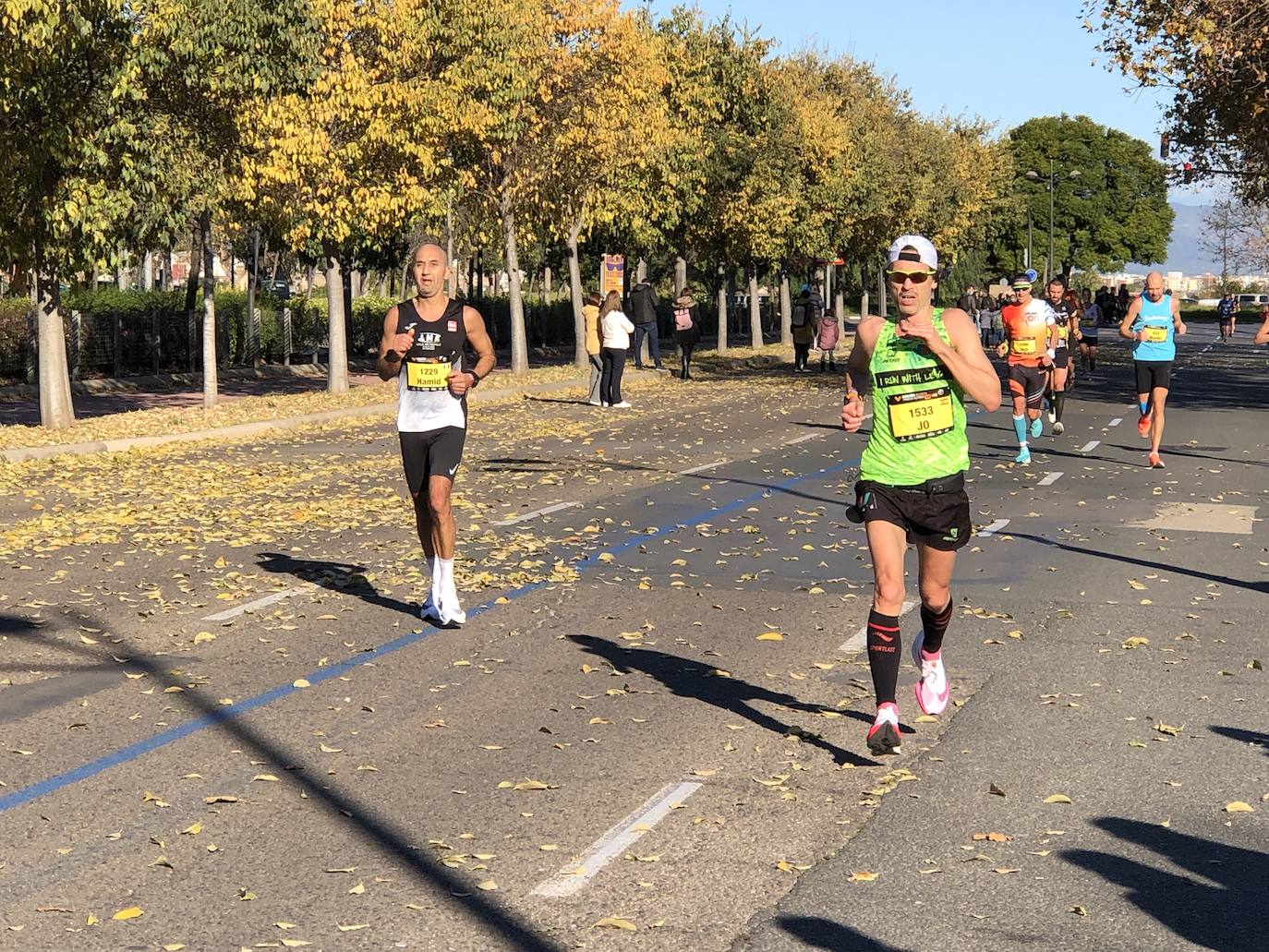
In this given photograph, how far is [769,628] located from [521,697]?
83.1 inches

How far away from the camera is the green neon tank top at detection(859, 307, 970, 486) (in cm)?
689

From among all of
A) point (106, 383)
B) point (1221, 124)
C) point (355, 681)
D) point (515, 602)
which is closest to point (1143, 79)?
point (1221, 124)

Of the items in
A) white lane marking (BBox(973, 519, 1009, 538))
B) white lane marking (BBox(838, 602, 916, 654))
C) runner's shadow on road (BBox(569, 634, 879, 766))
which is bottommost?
white lane marking (BBox(973, 519, 1009, 538))

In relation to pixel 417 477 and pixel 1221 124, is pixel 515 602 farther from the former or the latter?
pixel 1221 124

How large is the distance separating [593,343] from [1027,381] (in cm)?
947

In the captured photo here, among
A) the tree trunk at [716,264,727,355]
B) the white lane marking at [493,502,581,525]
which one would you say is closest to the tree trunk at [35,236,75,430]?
the white lane marking at [493,502,581,525]

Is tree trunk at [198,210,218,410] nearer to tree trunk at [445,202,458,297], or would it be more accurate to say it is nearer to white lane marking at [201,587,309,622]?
tree trunk at [445,202,458,297]

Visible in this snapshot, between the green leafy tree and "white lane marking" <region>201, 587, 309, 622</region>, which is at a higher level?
the green leafy tree

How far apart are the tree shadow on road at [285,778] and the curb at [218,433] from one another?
11526 millimetres

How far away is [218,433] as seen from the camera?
23.7 metres

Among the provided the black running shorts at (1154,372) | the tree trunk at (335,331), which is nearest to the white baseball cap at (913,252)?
the black running shorts at (1154,372)

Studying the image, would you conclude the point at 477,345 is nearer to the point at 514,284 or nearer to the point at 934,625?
the point at 934,625

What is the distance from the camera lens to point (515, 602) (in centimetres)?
1038

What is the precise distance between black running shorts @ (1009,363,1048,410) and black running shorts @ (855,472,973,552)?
518 inches
